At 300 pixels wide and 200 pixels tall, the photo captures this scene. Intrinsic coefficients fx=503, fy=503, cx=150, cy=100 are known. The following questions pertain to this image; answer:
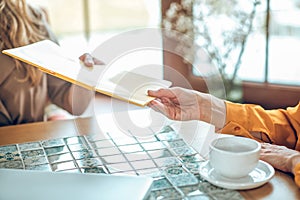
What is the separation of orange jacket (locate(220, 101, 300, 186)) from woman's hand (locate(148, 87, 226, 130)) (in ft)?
0.10

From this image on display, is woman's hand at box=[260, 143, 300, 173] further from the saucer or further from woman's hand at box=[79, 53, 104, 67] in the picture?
woman's hand at box=[79, 53, 104, 67]

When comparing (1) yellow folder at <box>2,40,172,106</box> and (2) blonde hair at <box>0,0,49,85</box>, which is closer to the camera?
(1) yellow folder at <box>2,40,172,106</box>

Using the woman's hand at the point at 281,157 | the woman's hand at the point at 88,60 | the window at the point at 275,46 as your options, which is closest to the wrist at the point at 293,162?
the woman's hand at the point at 281,157

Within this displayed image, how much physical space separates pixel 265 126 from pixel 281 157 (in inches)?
8.0

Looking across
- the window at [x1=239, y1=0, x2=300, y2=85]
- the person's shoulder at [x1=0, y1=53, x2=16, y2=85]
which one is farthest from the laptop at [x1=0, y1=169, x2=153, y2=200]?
the window at [x1=239, y1=0, x2=300, y2=85]

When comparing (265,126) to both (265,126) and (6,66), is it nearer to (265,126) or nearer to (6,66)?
(265,126)

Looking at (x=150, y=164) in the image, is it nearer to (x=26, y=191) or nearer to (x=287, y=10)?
(x=26, y=191)

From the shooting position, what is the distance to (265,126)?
1.33 metres

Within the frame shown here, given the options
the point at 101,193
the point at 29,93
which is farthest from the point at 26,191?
the point at 29,93

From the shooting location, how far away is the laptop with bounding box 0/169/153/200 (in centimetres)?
95

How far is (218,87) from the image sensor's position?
7.33ft

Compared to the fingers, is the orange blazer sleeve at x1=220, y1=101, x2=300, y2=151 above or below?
below

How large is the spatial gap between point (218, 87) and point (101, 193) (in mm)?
1355

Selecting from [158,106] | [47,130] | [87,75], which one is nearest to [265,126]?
[158,106]
